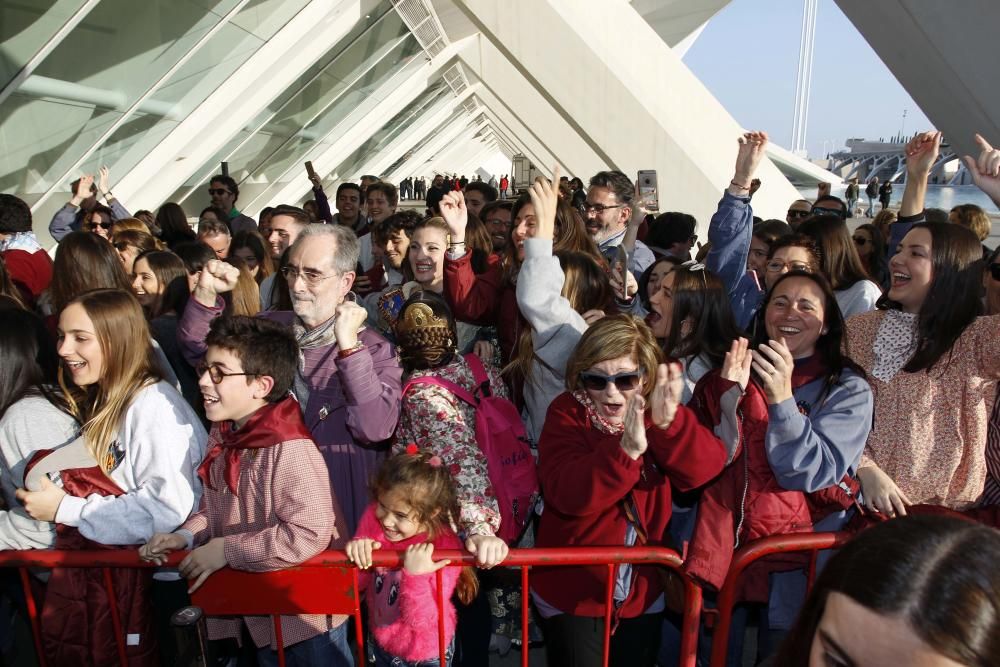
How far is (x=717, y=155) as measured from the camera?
8836mm

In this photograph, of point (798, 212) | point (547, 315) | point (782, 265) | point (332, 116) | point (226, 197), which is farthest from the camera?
point (332, 116)

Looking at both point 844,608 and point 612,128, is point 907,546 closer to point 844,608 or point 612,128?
point 844,608

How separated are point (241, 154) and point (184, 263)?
809 cm

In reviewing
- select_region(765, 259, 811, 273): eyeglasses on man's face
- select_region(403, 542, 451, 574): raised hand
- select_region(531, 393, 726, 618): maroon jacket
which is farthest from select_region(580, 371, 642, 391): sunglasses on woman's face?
select_region(765, 259, 811, 273): eyeglasses on man's face

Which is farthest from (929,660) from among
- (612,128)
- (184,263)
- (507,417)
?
(612,128)

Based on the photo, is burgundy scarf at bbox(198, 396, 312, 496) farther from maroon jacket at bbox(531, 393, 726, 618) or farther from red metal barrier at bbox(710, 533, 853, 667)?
red metal barrier at bbox(710, 533, 853, 667)

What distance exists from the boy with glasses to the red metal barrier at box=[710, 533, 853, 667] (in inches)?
51.9

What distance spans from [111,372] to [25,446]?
391mm

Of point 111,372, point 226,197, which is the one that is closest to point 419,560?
point 111,372

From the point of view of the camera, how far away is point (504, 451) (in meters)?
2.56

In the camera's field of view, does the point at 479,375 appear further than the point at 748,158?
No

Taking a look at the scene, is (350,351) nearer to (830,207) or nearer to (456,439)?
(456,439)

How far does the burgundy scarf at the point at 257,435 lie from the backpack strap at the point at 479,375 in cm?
67

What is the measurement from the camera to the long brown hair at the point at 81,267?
11.1ft
